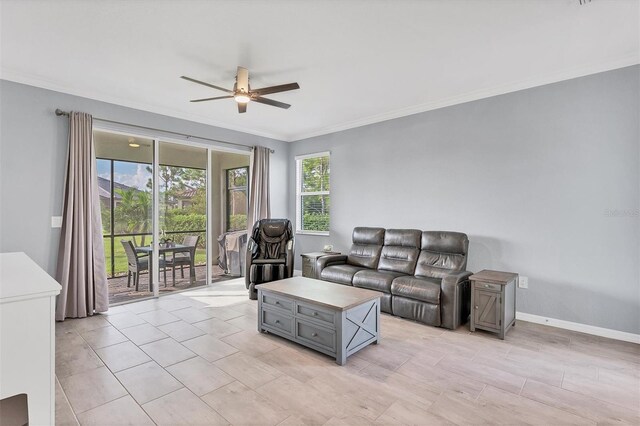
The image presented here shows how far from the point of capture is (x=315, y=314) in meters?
2.84

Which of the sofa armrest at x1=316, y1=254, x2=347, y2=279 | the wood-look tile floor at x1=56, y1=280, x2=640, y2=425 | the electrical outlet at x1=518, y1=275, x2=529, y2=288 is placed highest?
the sofa armrest at x1=316, y1=254, x2=347, y2=279

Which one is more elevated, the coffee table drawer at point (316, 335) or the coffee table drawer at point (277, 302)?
the coffee table drawer at point (277, 302)

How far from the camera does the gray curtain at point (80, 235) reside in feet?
12.2

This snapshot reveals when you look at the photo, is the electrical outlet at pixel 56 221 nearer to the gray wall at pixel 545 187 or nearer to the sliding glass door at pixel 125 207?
the sliding glass door at pixel 125 207

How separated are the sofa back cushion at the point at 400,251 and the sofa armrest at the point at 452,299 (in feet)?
2.29

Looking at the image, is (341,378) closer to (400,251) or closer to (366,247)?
(400,251)

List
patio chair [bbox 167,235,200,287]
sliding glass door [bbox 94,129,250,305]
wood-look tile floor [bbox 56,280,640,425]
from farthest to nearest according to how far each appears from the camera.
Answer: patio chair [bbox 167,235,200,287], sliding glass door [bbox 94,129,250,305], wood-look tile floor [bbox 56,280,640,425]

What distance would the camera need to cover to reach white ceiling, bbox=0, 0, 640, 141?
2.38m

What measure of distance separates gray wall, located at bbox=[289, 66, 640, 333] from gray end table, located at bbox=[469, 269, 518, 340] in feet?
1.62

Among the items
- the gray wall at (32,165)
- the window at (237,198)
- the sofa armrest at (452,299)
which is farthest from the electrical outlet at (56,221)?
the sofa armrest at (452,299)

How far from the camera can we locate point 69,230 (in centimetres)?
372

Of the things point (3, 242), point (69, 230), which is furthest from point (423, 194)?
point (3, 242)

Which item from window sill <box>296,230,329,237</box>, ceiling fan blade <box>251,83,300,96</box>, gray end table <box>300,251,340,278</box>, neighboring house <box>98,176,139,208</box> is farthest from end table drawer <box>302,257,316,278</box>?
neighboring house <box>98,176,139,208</box>

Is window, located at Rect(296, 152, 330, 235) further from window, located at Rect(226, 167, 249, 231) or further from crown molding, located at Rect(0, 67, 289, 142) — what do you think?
crown molding, located at Rect(0, 67, 289, 142)
